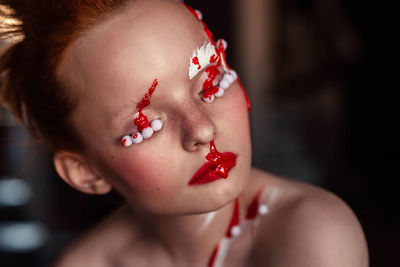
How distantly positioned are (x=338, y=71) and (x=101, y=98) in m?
1.86

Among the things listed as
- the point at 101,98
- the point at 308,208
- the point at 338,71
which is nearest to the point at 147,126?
the point at 101,98

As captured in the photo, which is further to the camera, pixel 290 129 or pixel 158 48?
pixel 290 129

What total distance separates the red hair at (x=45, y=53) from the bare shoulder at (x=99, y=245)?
210mm

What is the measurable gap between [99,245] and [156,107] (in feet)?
1.25

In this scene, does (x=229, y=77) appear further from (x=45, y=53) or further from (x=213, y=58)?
(x=45, y=53)

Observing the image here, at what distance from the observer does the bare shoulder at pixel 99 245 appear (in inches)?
33.5

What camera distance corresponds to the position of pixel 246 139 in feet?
2.23

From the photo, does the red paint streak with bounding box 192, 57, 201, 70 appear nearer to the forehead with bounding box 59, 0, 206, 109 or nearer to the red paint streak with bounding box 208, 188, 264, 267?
the forehead with bounding box 59, 0, 206, 109

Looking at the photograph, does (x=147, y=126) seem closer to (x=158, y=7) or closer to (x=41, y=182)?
(x=158, y=7)

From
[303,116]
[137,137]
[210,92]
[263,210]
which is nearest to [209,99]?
[210,92]

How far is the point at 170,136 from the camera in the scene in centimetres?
63

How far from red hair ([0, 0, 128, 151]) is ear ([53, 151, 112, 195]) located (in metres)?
0.02

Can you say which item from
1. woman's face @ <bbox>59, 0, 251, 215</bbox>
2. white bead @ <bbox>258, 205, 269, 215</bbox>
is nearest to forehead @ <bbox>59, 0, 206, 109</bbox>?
woman's face @ <bbox>59, 0, 251, 215</bbox>

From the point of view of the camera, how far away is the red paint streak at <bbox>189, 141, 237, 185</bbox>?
2.09 ft
